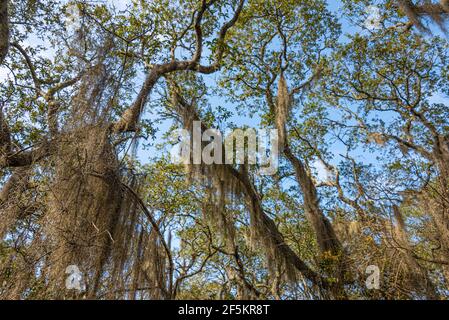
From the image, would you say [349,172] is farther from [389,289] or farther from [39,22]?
[39,22]

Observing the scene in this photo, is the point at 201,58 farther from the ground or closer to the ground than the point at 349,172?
farther from the ground

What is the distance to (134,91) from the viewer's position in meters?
5.21

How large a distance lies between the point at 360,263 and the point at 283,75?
401cm

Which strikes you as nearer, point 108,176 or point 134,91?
point 108,176

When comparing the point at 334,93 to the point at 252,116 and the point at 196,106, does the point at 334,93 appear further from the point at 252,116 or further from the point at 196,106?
the point at 196,106

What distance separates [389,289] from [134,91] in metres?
4.68

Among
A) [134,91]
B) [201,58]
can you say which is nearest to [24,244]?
[134,91]

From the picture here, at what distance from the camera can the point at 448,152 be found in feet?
17.6
